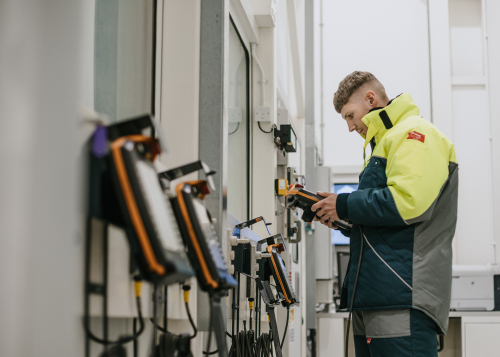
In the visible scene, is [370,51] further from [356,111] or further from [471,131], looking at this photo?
[356,111]

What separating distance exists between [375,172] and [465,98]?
480 cm

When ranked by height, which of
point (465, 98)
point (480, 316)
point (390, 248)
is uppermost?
point (465, 98)

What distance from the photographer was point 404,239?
1.79 meters

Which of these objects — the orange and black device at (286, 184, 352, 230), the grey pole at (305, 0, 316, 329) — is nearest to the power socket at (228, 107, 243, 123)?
the orange and black device at (286, 184, 352, 230)

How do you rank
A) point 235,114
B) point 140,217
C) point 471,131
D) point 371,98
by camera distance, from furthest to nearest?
point 471,131
point 235,114
point 371,98
point 140,217

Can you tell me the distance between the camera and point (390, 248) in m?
1.80

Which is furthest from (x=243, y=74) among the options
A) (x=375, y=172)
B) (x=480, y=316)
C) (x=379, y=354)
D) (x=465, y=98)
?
(x=465, y=98)

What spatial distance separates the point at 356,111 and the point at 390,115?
26 centimetres

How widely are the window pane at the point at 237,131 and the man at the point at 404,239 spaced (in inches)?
22.8

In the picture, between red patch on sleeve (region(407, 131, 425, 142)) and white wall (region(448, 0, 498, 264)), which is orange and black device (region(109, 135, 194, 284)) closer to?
red patch on sleeve (region(407, 131, 425, 142))

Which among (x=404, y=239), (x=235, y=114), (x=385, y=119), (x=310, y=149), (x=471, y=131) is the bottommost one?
(x=404, y=239)

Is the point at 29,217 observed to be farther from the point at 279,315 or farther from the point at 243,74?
the point at 279,315

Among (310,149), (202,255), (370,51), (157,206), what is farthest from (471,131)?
(157,206)

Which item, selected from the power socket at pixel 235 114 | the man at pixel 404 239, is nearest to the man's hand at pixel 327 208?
the man at pixel 404 239
